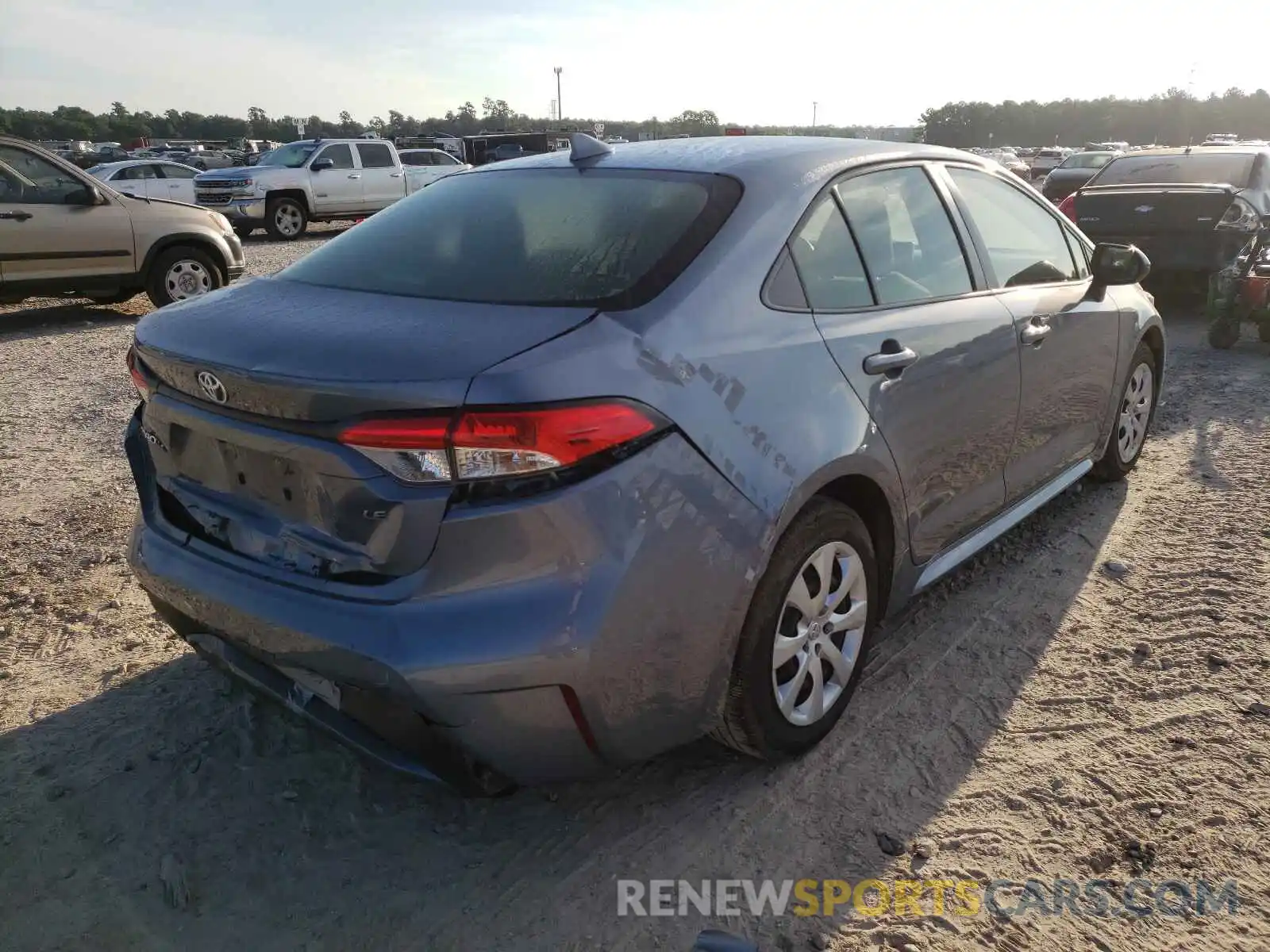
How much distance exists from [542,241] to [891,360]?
1.05 m

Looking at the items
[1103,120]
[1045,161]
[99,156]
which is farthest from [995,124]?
[99,156]

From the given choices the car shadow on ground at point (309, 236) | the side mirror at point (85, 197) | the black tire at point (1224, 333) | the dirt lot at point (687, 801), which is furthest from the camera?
the car shadow on ground at point (309, 236)

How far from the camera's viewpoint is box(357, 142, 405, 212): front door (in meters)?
19.1

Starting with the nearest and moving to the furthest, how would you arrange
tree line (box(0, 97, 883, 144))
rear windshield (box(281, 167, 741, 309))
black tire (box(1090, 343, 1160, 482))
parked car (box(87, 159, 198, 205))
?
1. rear windshield (box(281, 167, 741, 309))
2. black tire (box(1090, 343, 1160, 482))
3. parked car (box(87, 159, 198, 205))
4. tree line (box(0, 97, 883, 144))

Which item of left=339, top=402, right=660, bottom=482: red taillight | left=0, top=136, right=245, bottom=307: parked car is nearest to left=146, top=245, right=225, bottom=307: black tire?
left=0, top=136, right=245, bottom=307: parked car

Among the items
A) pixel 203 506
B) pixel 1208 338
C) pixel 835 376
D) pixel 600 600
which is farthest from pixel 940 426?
pixel 1208 338

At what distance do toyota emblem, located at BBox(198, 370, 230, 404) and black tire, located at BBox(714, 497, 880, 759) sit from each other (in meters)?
1.36

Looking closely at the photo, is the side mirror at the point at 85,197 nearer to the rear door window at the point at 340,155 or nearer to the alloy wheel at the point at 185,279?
the alloy wheel at the point at 185,279

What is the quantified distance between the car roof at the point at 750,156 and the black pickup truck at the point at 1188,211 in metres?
6.53

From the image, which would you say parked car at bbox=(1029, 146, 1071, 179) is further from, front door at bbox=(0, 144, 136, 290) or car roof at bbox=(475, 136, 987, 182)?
car roof at bbox=(475, 136, 987, 182)

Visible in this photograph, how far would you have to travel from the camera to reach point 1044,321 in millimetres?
3748

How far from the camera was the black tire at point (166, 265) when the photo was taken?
32.4 feet

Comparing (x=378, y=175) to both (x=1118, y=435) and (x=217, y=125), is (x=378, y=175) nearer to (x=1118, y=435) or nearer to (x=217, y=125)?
(x=1118, y=435)

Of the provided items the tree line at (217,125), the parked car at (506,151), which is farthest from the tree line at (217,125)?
the parked car at (506,151)
